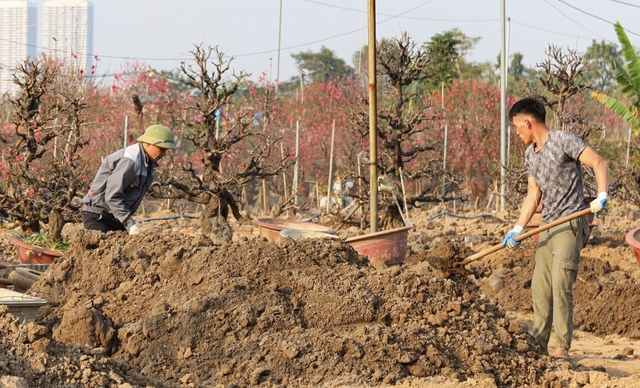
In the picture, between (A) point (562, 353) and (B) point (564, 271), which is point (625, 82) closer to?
(B) point (564, 271)

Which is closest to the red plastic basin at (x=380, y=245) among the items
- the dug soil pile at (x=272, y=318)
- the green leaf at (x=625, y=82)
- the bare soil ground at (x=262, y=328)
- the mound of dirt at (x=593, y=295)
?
the mound of dirt at (x=593, y=295)

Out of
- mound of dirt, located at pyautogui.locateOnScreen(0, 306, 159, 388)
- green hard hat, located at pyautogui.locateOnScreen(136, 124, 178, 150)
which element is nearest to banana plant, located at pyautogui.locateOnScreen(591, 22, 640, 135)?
green hard hat, located at pyautogui.locateOnScreen(136, 124, 178, 150)

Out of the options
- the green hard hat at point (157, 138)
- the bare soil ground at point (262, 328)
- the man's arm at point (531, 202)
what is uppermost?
the green hard hat at point (157, 138)

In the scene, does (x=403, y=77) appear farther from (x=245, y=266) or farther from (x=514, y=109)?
(x=245, y=266)

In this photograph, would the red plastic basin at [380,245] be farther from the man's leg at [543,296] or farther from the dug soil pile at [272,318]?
the man's leg at [543,296]

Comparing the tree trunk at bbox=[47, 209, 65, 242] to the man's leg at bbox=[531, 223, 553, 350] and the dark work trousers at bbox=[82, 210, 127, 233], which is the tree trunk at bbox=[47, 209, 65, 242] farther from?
the man's leg at bbox=[531, 223, 553, 350]

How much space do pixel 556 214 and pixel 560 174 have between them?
28 cm

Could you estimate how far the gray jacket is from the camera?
16.1 ft

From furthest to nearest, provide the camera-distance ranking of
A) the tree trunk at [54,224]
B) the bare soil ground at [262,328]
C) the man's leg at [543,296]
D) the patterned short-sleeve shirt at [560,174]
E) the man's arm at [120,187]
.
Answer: the tree trunk at [54,224] < the man's arm at [120,187] < the man's leg at [543,296] < the patterned short-sleeve shirt at [560,174] < the bare soil ground at [262,328]

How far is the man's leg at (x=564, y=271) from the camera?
427 cm

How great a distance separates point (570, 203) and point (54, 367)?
130 inches

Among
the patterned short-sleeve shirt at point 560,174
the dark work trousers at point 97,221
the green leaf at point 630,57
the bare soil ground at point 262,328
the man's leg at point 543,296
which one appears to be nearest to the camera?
the bare soil ground at point 262,328

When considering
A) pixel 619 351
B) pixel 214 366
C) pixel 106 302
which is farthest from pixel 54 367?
pixel 619 351

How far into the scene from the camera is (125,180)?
193 inches
